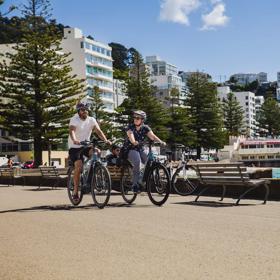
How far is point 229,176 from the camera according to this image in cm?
901

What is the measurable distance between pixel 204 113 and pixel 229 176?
64040 mm

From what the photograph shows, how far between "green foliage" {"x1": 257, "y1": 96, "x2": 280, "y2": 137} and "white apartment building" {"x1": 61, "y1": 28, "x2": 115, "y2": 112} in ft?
88.7

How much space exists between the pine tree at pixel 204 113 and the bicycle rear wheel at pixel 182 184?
59800 millimetres

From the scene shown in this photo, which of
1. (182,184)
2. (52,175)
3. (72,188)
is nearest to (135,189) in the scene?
(72,188)

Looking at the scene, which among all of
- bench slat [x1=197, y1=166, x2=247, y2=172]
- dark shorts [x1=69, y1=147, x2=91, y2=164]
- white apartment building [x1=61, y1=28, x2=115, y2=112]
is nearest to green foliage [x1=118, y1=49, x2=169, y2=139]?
white apartment building [x1=61, y1=28, x2=115, y2=112]

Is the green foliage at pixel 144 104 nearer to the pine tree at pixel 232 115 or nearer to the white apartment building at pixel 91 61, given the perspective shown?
the white apartment building at pixel 91 61

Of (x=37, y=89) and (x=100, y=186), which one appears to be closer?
(x=100, y=186)

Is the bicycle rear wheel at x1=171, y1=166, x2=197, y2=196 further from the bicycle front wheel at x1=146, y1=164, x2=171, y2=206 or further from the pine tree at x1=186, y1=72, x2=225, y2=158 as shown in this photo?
the pine tree at x1=186, y1=72, x2=225, y2=158

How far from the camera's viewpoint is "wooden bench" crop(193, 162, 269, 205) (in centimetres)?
876

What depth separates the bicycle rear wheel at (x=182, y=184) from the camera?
11.3 m

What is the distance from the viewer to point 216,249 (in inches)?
181

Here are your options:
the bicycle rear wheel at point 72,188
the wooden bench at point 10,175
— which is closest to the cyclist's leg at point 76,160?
the bicycle rear wheel at point 72,188

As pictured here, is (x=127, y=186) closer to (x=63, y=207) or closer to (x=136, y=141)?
(x=136, y=141)

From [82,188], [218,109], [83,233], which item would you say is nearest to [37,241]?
[83,233]
